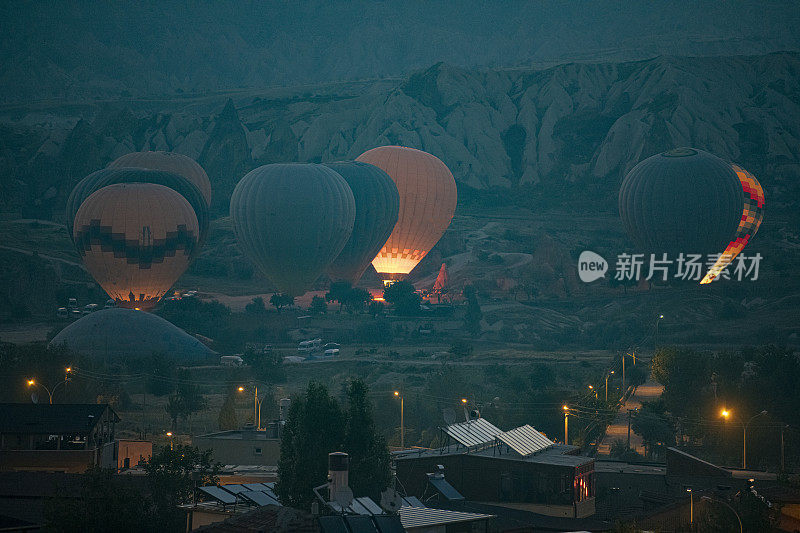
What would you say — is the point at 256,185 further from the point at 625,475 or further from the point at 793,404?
the point at 625,475

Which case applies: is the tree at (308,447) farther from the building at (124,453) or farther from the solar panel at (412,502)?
the building at (124,453)

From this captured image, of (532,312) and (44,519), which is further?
(532,312)

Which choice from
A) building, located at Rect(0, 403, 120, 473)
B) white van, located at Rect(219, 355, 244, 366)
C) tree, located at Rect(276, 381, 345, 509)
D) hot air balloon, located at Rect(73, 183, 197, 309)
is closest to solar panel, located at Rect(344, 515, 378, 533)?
tree, located at Rect(276, 381, 345, 509)

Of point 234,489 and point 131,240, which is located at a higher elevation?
point 131,240

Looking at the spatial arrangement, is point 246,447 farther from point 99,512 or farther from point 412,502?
point 99,512

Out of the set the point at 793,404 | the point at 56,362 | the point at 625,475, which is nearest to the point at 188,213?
the point at 56,362

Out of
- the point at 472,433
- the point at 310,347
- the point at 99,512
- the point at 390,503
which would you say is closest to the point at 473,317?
the point at 310,347

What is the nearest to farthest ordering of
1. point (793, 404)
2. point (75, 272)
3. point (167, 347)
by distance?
point (793, 404) < point (167, 347) < point (75, 272)

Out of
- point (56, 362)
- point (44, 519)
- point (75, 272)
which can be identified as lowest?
point (44, 519)
